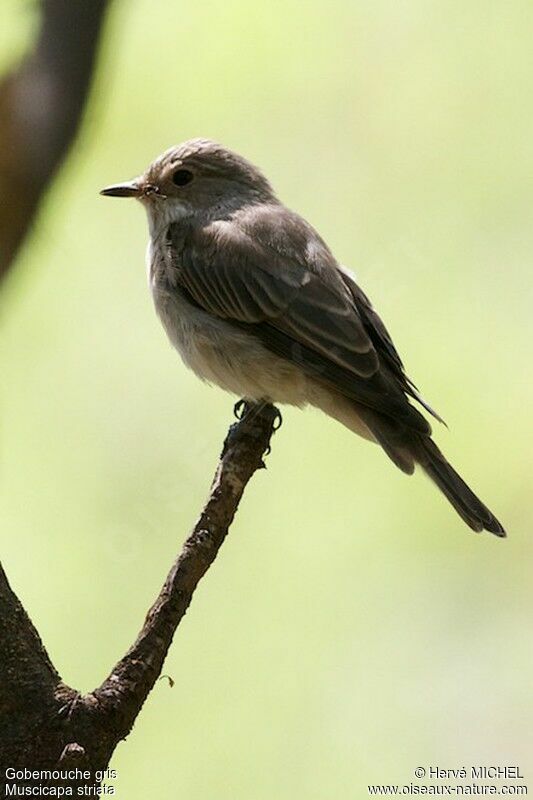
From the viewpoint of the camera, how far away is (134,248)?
5141 mm

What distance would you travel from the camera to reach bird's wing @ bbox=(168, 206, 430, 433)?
3.34m

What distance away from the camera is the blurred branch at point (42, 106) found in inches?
109

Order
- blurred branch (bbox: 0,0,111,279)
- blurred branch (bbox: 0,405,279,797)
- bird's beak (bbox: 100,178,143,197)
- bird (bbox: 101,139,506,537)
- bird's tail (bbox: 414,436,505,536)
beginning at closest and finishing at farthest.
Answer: blurred branch (bbox: 0,405,279,797), blurred branch (bbox: 0,0,111,279), bird's tail (bbox: 414,436,505,536), bird (bbox: 101,139,506,537), bird's beak (bbox: 100,178,143,197)

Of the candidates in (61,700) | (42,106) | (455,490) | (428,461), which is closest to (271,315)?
(428,461)

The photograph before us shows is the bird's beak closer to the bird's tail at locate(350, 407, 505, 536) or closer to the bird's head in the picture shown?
the bird's head

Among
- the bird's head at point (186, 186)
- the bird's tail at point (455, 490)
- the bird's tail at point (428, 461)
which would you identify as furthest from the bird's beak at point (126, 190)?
the bird's tail at point (455, 490)

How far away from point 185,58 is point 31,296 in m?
1.20

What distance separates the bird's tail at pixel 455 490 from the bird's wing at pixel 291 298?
0.07m

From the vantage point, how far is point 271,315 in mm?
3477

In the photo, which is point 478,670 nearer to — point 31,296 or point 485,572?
point 485,572

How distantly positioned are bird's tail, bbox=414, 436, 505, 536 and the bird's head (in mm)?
1073

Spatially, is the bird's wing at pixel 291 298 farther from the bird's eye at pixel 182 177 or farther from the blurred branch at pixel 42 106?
the blurred branch at pixel 42 106

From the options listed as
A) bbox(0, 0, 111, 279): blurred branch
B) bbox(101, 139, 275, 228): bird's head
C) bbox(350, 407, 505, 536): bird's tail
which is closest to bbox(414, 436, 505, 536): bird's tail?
bbox(350, 407, 505, 536): bird's tail

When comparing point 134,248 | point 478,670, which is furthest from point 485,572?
point 134,248
